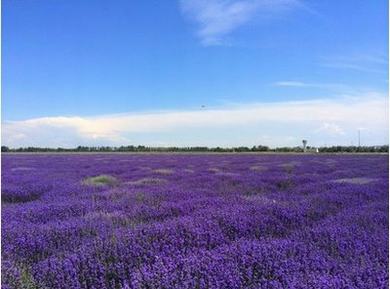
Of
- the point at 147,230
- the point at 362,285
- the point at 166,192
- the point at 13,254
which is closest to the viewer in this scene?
the point at 362,285

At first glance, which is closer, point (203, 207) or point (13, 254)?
point (13, 254)

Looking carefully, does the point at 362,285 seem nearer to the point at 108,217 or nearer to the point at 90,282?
the point at 90,282

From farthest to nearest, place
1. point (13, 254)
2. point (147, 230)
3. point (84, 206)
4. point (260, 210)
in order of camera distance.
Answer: point (84, 206), point (260, 210), point (147, 230), point (13, 254)

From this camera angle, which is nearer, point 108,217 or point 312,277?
point 312,277

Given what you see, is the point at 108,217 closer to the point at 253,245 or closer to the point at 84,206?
the point at 84,206

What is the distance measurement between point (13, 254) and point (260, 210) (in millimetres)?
2522

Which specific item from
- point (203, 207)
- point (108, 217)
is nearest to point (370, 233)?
point (203, 207)

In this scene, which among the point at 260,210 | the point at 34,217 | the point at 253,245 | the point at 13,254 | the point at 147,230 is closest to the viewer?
the point at 253,245

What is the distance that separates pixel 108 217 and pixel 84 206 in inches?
41.4

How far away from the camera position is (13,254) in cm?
388

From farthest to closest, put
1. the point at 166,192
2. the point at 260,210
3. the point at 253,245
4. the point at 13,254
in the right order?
the point at 166,192 < the point at 260,210 < the point at 13,254 < the point at 253,245

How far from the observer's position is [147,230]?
4129 mm

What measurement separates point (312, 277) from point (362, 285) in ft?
0.86

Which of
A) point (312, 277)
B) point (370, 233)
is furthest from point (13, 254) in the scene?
point (370, 233)
